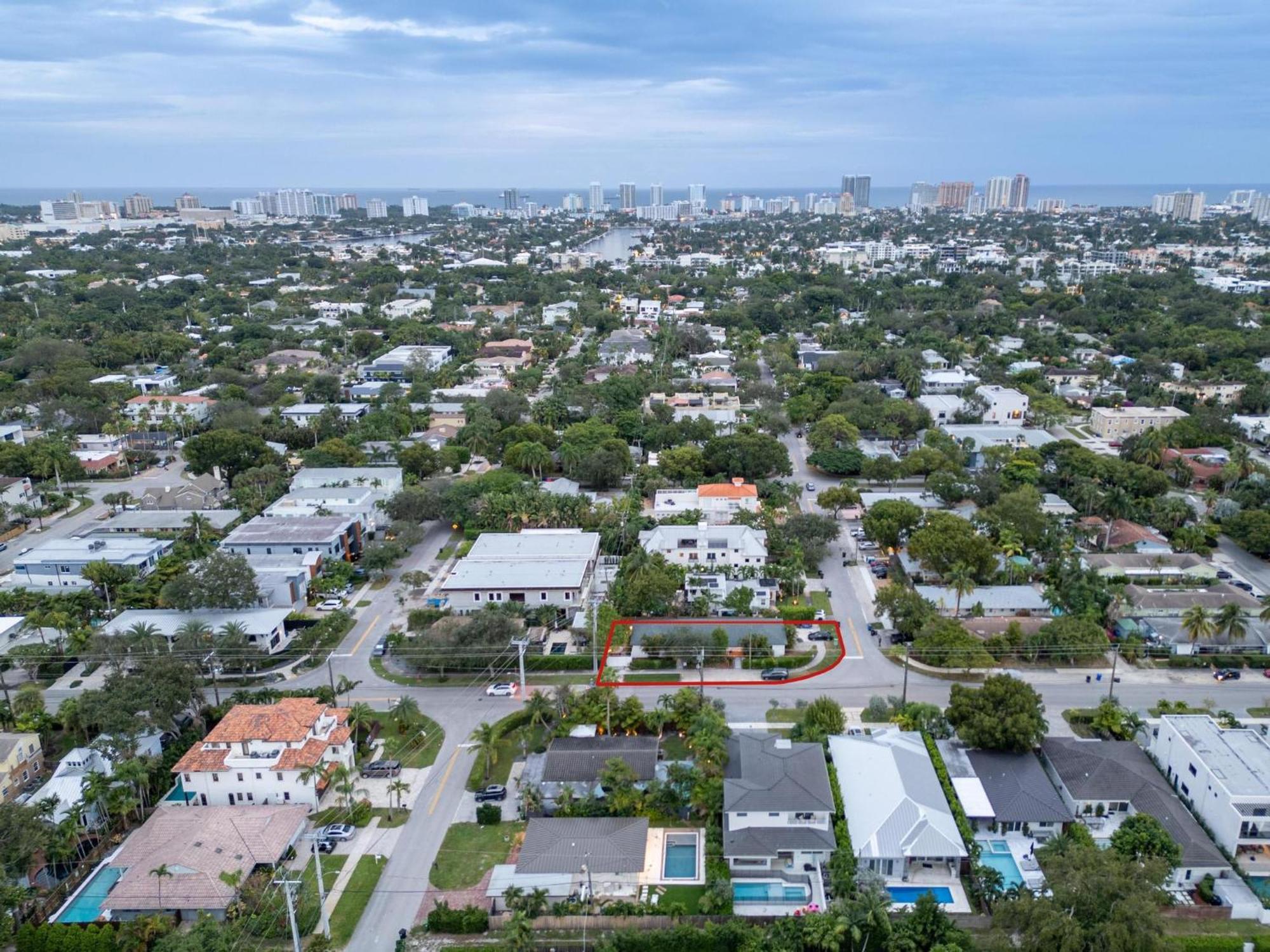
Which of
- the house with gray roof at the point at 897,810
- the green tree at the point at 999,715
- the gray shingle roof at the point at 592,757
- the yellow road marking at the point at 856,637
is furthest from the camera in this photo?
the yellow road marking at the point at 856,637

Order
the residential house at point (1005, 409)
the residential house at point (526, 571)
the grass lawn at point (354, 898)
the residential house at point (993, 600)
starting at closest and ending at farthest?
the grass lawn at point (354, 898)
the residential house at point (993, 600)
the residential house at point (526, 571)
the residential house at point (1005, 409)

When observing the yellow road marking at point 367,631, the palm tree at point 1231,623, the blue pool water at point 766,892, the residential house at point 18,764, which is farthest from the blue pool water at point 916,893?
the residential house at point 18,764

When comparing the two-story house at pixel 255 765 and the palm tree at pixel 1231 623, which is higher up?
the palm tree at pixel 1231 623

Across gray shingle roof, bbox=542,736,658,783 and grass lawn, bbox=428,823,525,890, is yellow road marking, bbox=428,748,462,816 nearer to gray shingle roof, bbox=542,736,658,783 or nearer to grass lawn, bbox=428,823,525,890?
grass lawn, bbox=428,823,525,890

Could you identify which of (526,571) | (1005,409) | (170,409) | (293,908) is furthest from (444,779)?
(1005,409)

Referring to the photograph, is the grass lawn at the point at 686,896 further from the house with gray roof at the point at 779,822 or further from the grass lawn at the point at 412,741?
the grass lawn at the point at 412,741

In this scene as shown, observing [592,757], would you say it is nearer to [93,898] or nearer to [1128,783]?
[93,898]
